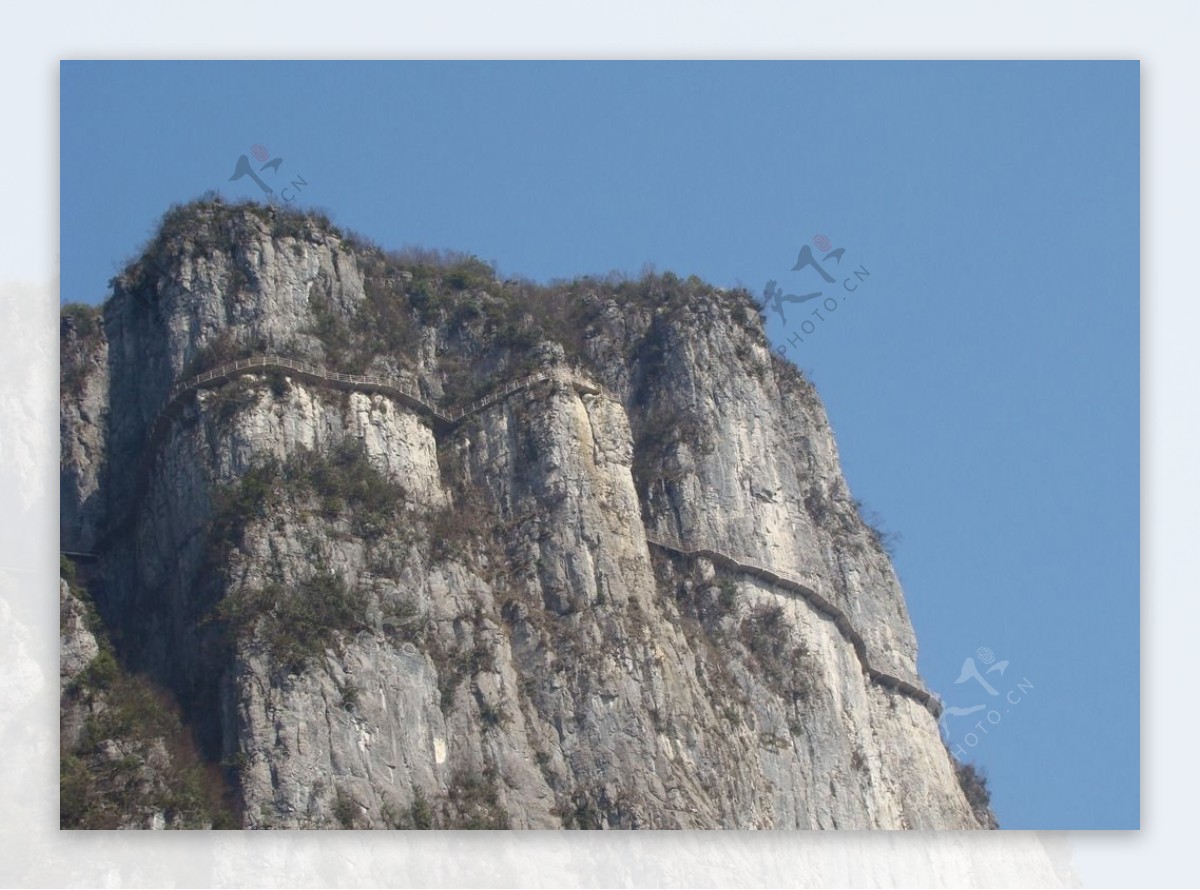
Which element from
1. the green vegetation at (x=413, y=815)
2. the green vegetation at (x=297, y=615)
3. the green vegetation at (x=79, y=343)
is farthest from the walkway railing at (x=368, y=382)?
the green vegetation at (x=413, y=815)

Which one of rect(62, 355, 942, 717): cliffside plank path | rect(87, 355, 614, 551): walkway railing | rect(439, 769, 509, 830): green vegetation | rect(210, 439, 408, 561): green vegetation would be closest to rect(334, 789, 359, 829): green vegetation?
rect(439, 769, 509, 830): green vegetation

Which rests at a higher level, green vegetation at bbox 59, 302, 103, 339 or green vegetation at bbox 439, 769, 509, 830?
green vegetation at bbox 59, 302, 103, 339

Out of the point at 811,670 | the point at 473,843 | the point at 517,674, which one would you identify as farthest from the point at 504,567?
the point at 473,843

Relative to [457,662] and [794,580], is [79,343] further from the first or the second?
[794,580]

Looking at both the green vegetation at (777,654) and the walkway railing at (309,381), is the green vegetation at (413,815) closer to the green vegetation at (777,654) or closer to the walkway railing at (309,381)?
the green vegetation at (777,654)

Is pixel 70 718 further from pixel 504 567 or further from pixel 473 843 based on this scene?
pixel 504 567

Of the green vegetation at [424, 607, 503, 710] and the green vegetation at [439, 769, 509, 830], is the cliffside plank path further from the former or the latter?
the green vegetation at [439, 769, 509, 830]

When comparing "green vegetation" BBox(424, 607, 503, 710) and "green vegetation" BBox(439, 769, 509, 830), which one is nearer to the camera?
"green vegetation" BBox(439, 769, 509, 830)

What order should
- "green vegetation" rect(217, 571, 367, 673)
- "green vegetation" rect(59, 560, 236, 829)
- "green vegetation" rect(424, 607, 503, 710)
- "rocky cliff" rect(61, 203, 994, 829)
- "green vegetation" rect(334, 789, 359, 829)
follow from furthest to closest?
1. "green vegetation" rect(424, 607, 503, 710)
2. "rocky cliff" rect(61, 203, 994, 829)
3. "green vegetation" rect(217, 571, 367, 673)
4. "green vegetation" rect(334, 789, 359, 829)
5. "green vegetation" rect(59, 560, 236, 829)
